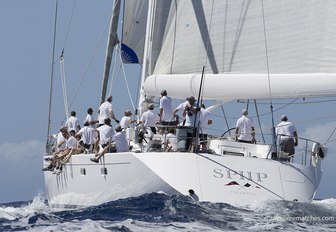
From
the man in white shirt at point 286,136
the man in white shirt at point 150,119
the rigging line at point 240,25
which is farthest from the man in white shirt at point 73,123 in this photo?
the man in white shirt at point 286,136

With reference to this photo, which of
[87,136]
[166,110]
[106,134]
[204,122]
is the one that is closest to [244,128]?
[204,122]

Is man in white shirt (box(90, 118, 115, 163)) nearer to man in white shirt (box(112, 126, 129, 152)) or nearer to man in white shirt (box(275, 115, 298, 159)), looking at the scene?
man in white shirt (box(112, 126, 129, 152))

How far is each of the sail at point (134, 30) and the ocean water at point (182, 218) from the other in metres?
6.86

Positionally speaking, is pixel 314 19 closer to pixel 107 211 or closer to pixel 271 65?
pixel 271 65

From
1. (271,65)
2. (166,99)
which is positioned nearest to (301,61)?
(271,65)

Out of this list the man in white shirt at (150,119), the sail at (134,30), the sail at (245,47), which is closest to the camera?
the sail at (245,47)

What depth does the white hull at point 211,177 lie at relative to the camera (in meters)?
21.0

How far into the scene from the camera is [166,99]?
945 inches

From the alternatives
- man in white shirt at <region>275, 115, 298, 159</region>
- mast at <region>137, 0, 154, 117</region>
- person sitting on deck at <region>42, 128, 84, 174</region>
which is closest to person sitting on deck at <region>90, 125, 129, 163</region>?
person sitting on deck at <region>42, 128, 84, 174</region>

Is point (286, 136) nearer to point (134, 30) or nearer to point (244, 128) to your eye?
point (244, 128)

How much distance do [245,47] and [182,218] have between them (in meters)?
5.95

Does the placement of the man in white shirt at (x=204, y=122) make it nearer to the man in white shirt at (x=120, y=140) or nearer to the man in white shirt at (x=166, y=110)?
the man in white shirt at (x=166, y=110)

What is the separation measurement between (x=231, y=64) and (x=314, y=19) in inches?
82.1

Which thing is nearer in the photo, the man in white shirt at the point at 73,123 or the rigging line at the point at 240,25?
the rigging line at the point at 240,25
